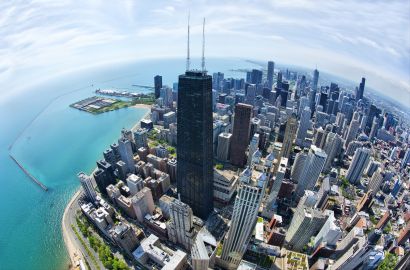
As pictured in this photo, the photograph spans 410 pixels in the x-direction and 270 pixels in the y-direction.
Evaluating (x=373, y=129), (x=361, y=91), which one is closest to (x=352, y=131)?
(x=373, y=129)

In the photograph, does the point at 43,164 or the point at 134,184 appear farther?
the point at 43,164

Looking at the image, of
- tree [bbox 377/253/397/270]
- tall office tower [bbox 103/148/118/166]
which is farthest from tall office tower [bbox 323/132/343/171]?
tall office tower [bbox 103/148/118/166]

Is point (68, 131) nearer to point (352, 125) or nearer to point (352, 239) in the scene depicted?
point (352, 239)

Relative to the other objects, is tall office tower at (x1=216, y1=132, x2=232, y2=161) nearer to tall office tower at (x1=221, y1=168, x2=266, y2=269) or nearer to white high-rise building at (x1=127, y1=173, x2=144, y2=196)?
white high-rise building at (x1=127, y1=173, x2=144, y2=196)

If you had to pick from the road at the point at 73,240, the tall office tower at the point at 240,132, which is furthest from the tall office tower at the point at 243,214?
the tall office tower at the point at 240,132

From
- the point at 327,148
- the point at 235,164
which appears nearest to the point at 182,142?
the point at 235,164

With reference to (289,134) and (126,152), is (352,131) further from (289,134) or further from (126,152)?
(126,152)
